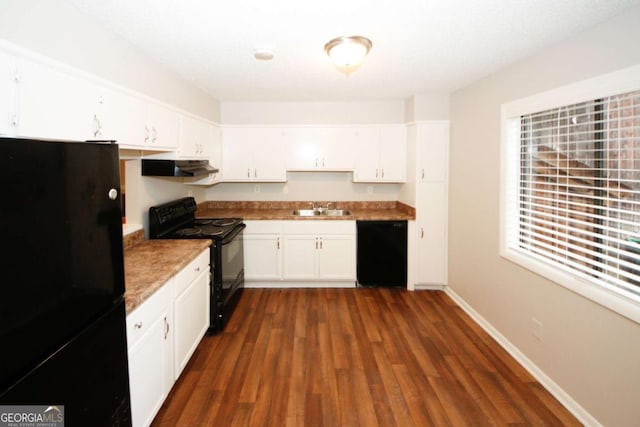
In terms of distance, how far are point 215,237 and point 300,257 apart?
1.46 meters

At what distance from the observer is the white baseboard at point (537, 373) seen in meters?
2.11

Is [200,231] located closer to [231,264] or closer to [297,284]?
[231,264]

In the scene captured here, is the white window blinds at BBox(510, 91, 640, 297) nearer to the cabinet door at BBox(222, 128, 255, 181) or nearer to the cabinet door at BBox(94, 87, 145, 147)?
the cabinet door at BBox(94, 87, 145, 147)

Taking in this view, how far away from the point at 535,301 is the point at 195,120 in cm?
347

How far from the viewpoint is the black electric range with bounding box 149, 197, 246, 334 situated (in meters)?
3.14

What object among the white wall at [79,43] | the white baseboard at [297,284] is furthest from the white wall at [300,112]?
the white baseboard at [297,284]

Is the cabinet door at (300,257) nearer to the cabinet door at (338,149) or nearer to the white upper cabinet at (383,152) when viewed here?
the cabinet door at (338,149)

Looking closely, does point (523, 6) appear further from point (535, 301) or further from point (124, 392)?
point (124, 392)

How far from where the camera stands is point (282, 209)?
16.2 feet

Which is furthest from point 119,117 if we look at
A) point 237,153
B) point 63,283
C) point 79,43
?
point 237,153

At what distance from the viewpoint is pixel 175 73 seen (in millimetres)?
3068

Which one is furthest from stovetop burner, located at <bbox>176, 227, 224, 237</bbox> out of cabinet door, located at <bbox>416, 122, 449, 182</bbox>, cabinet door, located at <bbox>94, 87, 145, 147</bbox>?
cabinet door, located at <bbox>416, 122, 449, 182</bbox>

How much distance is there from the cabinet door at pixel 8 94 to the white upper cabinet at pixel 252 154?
322 cm

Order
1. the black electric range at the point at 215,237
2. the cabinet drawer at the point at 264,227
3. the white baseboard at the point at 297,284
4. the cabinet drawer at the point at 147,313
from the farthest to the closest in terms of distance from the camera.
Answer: the white baseboard at the point at 297,284 < the cabinet drawer at the point at 264,227 < the black electric range at the point at 215,237 < the cabinet drawer at the point at 147,313
